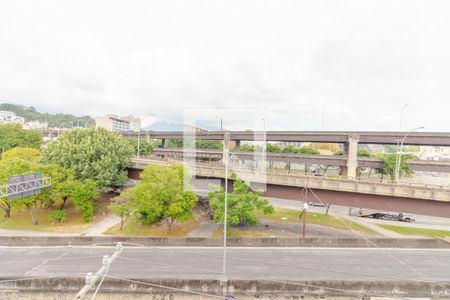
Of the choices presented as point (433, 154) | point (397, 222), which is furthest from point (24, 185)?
point (433, 154)

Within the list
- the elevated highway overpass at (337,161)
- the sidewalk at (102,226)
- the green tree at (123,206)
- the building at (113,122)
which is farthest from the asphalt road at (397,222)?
the building at (113,122)

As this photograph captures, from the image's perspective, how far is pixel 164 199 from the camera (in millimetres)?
20141

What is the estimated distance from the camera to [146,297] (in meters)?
13.1

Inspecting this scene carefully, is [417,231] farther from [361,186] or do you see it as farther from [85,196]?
[85,196]

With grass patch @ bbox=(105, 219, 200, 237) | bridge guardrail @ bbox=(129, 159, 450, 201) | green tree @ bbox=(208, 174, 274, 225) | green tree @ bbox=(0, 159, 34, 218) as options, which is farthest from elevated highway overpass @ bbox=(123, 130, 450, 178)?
green tree @ bbox=(0, 159, 34, 218)

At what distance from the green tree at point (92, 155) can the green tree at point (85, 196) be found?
116 centimetres

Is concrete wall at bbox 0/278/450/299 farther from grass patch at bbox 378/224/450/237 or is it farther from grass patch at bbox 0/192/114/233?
grass patch at bbox 378/224/450/237

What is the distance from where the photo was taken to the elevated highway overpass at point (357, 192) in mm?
17984

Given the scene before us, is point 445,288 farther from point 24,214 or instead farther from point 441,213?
point 24,214

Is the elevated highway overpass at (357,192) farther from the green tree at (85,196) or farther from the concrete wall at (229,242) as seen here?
the green tree at (85,196)

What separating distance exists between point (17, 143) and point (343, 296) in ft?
219

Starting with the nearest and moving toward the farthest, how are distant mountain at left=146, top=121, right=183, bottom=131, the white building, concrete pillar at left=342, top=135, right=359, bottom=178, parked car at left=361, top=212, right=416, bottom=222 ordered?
parked car at left=361, top=212, right=416, bottom=222 → concrete pillar at left=342, top=135, right=359, bottom=178 → distant mountain at left=146, top=121, right=183, bottom=131 → the white building

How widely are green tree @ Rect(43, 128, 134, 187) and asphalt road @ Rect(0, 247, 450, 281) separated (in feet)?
29.9

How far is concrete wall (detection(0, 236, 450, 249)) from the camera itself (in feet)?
58.8
